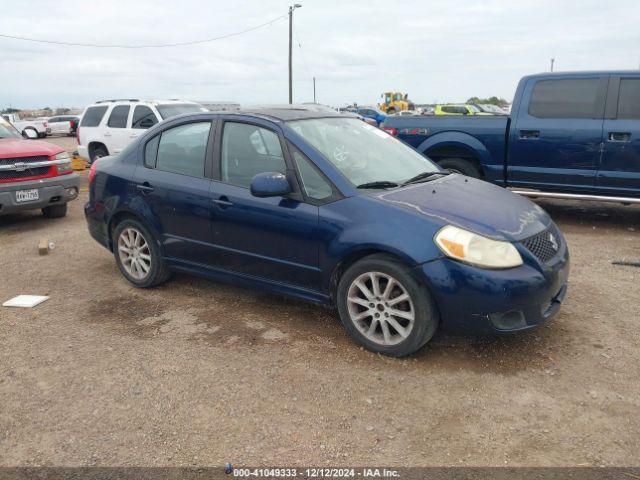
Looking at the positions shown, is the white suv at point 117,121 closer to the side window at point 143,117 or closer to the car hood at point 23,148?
the side window at point 143,117

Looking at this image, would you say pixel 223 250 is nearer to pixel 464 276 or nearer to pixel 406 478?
pixel 464 276

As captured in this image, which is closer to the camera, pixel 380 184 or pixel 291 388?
pixel 291 388

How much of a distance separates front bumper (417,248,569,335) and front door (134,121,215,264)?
77.6 inches

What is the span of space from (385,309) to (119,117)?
1078 cm

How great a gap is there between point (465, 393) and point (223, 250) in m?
2.17

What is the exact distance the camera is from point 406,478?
250 centimetres

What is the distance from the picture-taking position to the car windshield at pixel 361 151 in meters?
3.99

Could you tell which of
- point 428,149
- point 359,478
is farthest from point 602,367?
point 428,149

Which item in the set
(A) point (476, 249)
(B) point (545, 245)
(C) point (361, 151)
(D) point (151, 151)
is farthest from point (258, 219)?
(B) point (545, 245)

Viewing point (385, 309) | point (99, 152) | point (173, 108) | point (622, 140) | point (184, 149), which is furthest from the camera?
point (99, 152)

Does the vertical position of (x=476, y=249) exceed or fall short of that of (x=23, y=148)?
it falls short

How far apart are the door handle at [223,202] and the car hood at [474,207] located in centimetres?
122

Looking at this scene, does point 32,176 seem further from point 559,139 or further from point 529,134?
point 559,139

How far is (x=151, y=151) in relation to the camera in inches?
191
